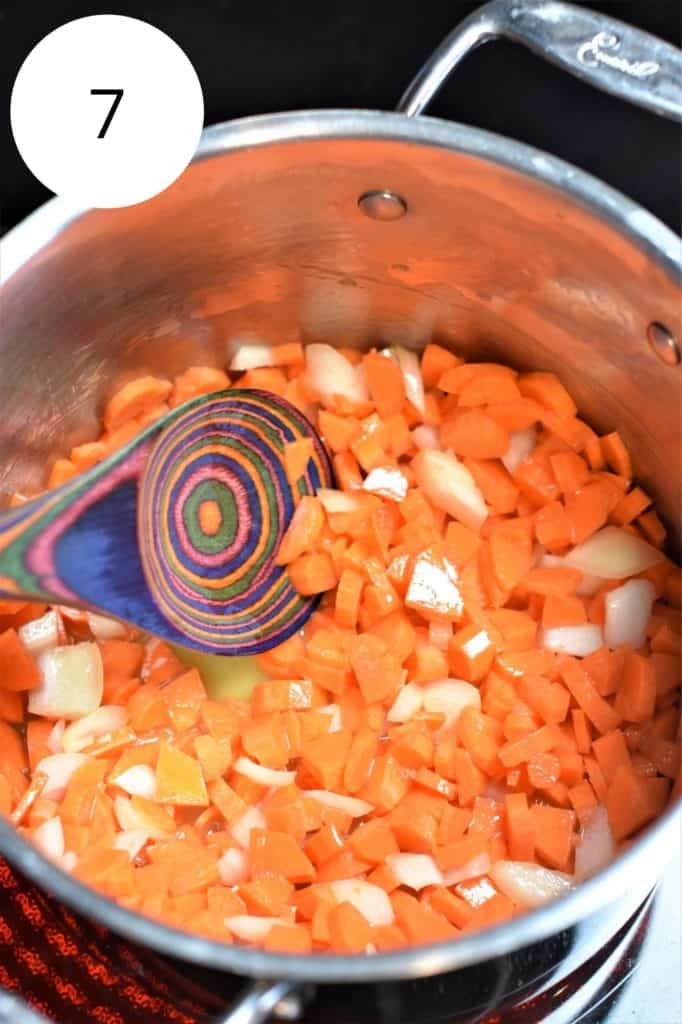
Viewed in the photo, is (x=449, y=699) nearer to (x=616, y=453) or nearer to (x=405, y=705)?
(x=405, y=705)

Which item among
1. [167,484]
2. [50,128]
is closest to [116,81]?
[50,128]

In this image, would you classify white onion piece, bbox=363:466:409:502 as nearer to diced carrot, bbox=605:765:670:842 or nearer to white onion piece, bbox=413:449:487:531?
white onion piece, bbox=413:449:487:531

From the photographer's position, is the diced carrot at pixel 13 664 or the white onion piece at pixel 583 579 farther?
the white onion piece at pixel 583 579

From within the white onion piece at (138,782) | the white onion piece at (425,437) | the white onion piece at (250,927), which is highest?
the white onion piece at (425,437)

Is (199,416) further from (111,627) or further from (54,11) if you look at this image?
(54,11)

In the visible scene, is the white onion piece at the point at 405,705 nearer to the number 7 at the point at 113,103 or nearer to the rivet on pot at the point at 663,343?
the rivet on pot at the point at 663,343

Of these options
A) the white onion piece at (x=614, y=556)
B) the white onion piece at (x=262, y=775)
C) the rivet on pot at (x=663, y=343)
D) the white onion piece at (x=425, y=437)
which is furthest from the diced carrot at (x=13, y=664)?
the rivet on pot at (x=663, y=343)
